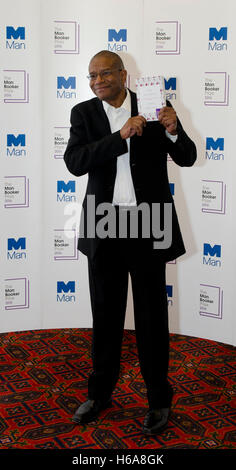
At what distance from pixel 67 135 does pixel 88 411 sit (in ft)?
7.00

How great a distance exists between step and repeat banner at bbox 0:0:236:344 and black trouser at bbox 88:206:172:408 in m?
1.43

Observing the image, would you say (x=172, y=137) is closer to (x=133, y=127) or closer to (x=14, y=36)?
(x=133, y=127)

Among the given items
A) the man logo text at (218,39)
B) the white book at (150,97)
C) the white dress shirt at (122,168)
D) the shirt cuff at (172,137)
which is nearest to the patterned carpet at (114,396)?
the white dress shirt at (122,168)

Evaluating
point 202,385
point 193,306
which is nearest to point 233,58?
point 193,306

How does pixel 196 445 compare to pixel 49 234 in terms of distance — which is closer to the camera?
pixel 196 445

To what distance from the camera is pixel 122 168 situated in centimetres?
309

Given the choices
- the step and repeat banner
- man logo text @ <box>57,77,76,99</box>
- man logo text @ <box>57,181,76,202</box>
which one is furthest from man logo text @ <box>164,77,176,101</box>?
man logo text @ <box>57,181,76,202</box>

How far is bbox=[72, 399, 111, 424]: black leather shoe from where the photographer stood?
10.9 ft

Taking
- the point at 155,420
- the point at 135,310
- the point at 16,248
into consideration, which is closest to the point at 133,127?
the point at 135,310

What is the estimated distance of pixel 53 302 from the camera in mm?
4840

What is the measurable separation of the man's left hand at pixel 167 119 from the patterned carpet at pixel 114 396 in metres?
1.54

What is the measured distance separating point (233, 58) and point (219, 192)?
92 centimetres

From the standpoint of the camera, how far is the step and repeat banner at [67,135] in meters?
4.39
